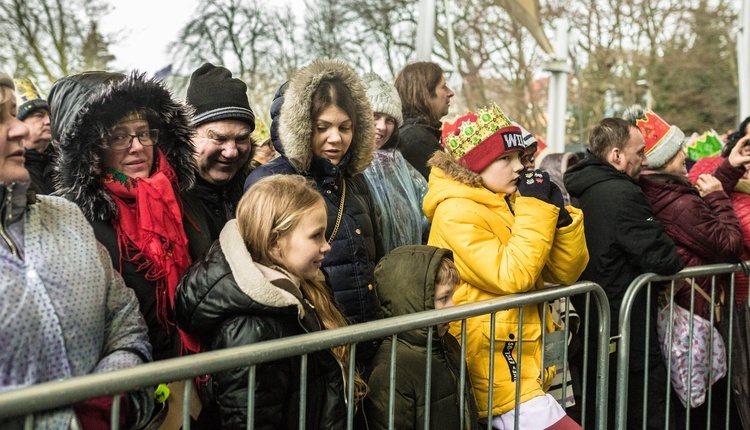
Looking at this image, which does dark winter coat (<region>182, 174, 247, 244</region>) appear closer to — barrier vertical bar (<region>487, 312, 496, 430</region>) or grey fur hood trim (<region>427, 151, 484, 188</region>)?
grey fur hood trim (<region>427, 151, 484, 188</region>)

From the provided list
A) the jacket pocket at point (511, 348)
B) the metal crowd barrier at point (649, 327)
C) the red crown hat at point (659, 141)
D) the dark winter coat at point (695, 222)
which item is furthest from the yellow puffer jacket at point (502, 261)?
the red crown hat at point (659, 141)

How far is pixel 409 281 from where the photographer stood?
9.73 ft

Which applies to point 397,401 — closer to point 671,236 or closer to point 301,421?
point 301,421

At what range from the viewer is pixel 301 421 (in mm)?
2324

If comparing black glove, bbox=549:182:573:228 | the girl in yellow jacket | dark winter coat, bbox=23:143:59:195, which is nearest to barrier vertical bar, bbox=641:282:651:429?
the girl in yellow jacket

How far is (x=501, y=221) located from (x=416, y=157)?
1.48 metres

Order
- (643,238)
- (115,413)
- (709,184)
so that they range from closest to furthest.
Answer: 1. (115,413)
2. (643,238)
3. (709,184)

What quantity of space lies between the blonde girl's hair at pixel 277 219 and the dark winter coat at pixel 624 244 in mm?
2071

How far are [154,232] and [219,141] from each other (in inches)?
32.0

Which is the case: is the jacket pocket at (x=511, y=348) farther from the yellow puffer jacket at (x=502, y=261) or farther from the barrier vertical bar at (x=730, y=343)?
the barrier vertical bar at (x=730, y=343)

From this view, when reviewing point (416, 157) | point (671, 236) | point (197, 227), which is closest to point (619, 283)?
point (671, 236)

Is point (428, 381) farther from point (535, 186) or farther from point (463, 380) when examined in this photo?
point (535, 186)

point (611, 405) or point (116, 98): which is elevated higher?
point (116, 98)

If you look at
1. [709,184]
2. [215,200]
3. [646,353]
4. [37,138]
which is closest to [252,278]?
[215,200]
